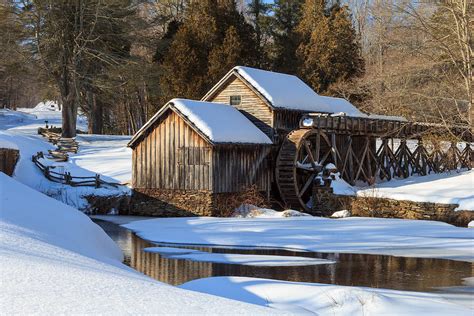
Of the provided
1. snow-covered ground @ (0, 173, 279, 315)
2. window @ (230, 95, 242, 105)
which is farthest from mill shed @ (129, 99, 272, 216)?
snow-covered ground @ (0, 173, 279, 315)

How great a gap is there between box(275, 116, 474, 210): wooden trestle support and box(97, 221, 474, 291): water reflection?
34.1 ft

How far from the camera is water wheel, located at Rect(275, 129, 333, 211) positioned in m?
25.3

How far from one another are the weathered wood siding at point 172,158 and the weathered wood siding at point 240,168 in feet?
1.43

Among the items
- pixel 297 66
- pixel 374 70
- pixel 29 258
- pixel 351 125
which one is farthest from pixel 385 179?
pixel 29 258

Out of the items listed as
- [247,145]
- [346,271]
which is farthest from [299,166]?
[346,271]

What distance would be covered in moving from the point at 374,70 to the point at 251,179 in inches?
686

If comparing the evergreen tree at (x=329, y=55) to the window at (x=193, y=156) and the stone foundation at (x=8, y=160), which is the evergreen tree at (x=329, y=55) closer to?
Answer: the window at (x=193, y=156)

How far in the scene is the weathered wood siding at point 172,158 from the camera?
23.3 m

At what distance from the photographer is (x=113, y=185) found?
26234 mm

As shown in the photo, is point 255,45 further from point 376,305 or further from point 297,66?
point 376,305

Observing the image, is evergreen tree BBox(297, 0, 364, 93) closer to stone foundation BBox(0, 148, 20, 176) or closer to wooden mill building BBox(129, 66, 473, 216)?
wooden mill building BBox(129, 66, 473, 216)

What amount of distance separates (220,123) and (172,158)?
7.60 feet

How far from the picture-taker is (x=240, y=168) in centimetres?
2436

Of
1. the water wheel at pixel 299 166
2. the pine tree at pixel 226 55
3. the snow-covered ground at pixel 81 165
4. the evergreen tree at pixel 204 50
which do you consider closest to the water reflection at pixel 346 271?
the water wheel at pixel 299 166
